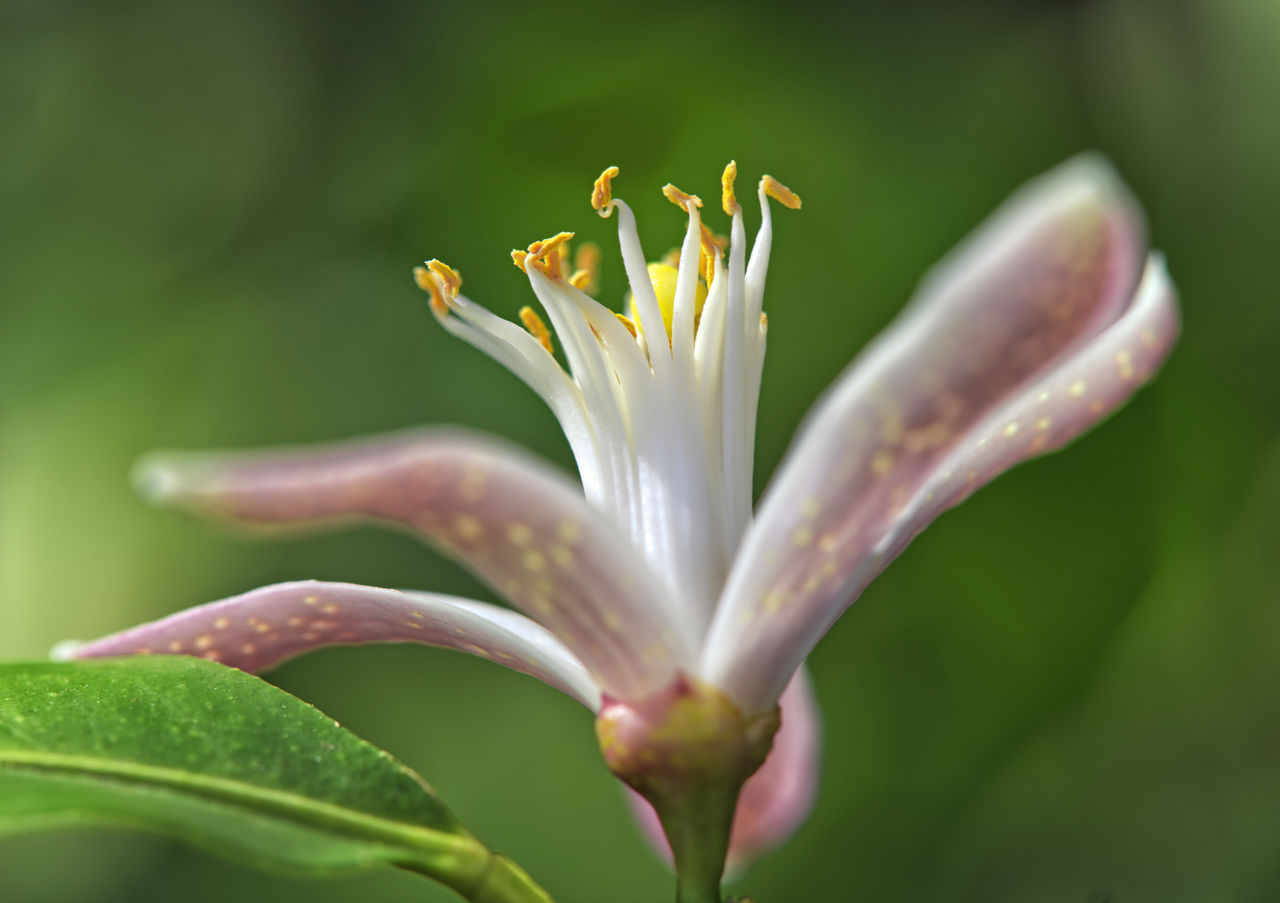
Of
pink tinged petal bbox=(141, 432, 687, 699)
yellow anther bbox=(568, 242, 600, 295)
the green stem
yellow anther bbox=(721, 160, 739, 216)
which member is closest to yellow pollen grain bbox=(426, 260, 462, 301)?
yellow anther bbox=(568, 242, 600, 295)

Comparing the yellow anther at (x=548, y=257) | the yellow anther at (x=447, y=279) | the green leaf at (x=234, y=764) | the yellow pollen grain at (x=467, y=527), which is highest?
the yellow anther at (x=447, y=279)

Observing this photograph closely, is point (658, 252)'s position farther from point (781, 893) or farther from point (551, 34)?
point (781, 893)

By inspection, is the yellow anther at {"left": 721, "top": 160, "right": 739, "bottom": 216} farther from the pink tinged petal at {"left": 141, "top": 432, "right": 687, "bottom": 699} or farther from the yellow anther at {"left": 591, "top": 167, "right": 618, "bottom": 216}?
the pink tinged petal at {"left": 141, "top": 432, "right": 687, "bottom": 699}

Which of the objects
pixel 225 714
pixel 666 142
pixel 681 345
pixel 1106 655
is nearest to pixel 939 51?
pixel 666 142

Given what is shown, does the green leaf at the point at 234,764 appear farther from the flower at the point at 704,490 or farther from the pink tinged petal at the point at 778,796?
the pink tinged petal at the point at 778,796

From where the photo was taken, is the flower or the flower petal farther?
the flower petal

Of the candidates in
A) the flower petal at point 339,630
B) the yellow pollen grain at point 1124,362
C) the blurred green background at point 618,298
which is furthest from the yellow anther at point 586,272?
the blurred green background at point 618,298

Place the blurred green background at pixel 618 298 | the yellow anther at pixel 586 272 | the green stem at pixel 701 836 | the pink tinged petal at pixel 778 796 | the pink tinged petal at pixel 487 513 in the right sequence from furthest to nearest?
the blurred green background at pixel 618 298 → the pink tinged petal at pixel 778 796 → the yellow anther at pixel 586 272 → the green stem at pixel 701 836 → the pink tinged petal at pixel 487 513
